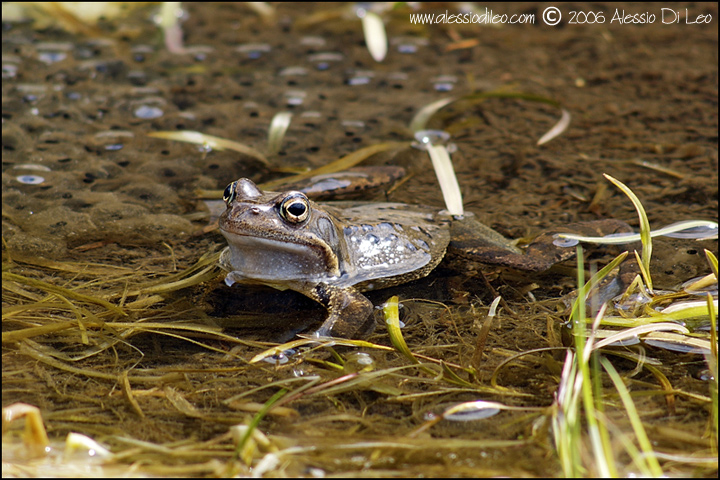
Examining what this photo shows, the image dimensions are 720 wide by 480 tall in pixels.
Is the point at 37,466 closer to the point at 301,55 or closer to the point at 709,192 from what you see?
the point at 709,192

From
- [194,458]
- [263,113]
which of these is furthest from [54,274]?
[263,113]

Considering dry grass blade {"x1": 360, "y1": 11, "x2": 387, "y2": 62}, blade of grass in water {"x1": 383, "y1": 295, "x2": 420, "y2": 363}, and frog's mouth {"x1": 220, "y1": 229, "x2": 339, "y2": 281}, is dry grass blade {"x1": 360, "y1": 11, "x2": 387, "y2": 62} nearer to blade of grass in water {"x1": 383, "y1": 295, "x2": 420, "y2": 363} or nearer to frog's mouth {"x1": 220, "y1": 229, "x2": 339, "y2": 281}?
frog's mouth {"x1": 220, "y1": 229, "x2": 339, "y2": 281}

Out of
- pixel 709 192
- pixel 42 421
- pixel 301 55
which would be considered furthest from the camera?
pixel 301 55

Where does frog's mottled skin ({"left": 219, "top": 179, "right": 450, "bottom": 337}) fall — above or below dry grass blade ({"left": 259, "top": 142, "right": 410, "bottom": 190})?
below
